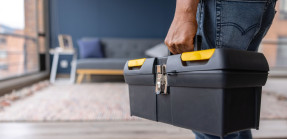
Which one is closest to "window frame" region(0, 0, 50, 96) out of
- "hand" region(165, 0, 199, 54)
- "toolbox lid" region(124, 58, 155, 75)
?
"toolbox lid" region(124, 58, 155, 75)

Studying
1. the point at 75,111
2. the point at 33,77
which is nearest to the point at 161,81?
the point at 75,111

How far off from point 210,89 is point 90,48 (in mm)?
3600

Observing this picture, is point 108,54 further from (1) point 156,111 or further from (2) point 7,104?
(1) point 156,111

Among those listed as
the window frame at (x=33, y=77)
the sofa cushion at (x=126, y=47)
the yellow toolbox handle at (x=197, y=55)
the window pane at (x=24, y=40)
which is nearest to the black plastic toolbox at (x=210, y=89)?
the yellow toolbox handle at (x=197, y=55)

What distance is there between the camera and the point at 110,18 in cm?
429

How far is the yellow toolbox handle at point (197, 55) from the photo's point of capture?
0.47m

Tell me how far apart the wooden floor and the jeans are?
711 mm

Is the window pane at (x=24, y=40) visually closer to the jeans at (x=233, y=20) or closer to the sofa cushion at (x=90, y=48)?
the sofa cushion at (x=90, y=48)

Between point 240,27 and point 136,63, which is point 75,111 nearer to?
point 136,63

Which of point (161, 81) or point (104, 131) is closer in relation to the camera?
Answer: point (161, 81)

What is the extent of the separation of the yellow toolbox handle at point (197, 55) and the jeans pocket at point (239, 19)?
83mm

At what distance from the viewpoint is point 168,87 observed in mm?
589

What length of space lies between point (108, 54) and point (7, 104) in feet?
8.07

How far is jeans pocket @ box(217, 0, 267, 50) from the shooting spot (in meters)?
0.50
